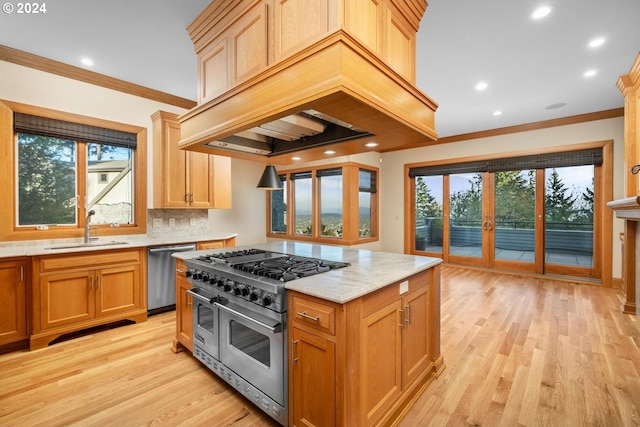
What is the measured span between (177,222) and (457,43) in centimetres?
402

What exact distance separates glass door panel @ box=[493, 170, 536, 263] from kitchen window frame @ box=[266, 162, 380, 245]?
2497 millimetres

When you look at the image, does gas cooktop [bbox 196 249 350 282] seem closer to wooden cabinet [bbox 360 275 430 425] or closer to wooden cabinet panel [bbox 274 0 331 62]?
wooden cabinet [bbox 360 275 430 425]

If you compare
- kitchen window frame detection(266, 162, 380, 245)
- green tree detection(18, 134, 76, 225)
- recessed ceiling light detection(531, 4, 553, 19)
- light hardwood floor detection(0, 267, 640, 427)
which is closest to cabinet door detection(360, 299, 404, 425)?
light hardwood floor detection(0, 267, 640, 427)

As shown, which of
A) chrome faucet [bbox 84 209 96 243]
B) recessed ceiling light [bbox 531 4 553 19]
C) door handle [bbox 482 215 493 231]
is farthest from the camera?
door handle [bbox 482 215 493 231]

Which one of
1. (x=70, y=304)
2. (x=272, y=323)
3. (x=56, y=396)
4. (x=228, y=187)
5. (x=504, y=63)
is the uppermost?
(x=504, y=63)

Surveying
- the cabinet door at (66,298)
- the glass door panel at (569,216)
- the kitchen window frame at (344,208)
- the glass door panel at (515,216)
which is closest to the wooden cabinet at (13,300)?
the cabinet door at (66,298)

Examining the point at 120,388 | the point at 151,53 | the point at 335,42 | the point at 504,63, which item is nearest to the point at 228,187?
the point at 151,53

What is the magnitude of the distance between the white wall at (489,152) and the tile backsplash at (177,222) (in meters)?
4.29

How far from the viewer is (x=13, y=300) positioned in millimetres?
2584

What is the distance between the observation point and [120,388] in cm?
208

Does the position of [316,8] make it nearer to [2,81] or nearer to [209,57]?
[209,57]

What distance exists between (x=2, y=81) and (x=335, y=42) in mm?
3613

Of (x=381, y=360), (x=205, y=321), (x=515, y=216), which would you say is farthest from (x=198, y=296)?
(x=515, y=216)

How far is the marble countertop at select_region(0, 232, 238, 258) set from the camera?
265 centimetres
